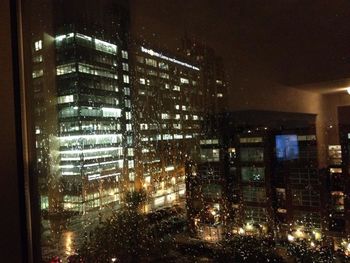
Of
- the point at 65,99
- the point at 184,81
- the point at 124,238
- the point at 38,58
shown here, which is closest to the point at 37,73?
the point at 38,58

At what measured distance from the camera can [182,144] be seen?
104cm

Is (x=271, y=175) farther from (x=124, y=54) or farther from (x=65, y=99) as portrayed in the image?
(x=65, y=99)

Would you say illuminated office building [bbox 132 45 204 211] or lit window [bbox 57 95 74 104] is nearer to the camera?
illuminated office building [bbox 132 45 204 211]

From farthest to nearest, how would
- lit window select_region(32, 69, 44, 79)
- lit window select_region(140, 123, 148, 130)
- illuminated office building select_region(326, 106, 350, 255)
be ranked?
lit window select_region(140, 123, 148, 130)
lit window select_region(32, 69, 44, 79)
illuminated office building select_region(326, 106, 350, 255)

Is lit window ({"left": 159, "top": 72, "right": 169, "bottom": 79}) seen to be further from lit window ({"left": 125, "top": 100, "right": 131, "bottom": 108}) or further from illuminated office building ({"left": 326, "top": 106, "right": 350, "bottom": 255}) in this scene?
illuminated office building ({"left": 326, "top": 106, "right": 350, "bottom": 255})

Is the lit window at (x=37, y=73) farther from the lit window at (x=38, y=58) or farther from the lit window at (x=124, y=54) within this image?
the lit window at (x=124, y=54)

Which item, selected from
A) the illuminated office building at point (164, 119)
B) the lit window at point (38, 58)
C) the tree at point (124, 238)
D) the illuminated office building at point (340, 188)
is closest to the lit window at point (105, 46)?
the illuminated office building at point (164, 119)

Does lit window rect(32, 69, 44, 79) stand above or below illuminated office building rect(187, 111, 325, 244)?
above

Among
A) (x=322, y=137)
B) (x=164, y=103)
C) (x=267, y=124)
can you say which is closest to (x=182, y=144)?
(x=164, y=103)

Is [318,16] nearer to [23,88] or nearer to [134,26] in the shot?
[134,26]

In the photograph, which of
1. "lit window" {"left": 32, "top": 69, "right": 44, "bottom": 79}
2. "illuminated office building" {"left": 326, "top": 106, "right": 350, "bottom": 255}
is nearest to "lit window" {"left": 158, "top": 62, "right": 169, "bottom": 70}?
"lit window" {"left": 32, "top": 69, "right": 44, "bottom": 79}

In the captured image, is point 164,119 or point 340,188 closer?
point 340,188

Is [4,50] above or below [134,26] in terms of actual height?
below

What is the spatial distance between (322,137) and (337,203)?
0.50ft
